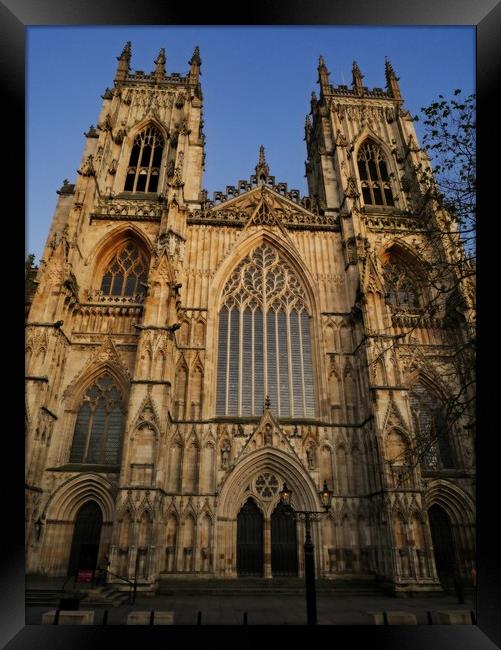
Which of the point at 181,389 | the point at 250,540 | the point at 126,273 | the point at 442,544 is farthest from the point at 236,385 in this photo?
the point at 442,544

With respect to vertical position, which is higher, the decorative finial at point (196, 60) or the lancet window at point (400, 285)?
the decorative finial at point (196, 60)

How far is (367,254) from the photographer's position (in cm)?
1953

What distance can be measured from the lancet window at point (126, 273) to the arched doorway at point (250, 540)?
11255mm

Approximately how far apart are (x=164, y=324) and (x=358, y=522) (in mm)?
10885

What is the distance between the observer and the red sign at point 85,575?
38.3 feet

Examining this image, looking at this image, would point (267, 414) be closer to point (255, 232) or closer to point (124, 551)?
point (124, 551)

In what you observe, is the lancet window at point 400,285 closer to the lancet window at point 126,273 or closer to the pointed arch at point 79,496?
the lancet window at point 126,273

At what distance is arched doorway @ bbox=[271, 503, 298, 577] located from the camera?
15.1 m

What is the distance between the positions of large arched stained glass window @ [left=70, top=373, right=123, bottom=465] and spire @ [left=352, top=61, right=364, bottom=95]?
1103 inches

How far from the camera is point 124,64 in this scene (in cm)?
2955

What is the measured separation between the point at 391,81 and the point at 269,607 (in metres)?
35.0

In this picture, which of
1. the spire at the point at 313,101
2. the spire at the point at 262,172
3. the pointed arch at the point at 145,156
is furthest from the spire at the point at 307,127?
the pointed arch at the point at 145,156
